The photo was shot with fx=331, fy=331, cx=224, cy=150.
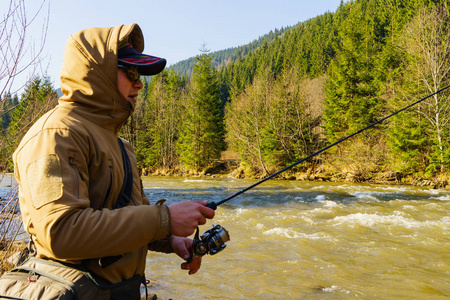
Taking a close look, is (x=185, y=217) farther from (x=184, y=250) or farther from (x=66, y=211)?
(x=184, y=250)

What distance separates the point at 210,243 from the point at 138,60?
1224 millimetres

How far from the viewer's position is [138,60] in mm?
1715

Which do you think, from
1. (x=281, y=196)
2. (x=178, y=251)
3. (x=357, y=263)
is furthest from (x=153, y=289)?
(x=281, y=196)

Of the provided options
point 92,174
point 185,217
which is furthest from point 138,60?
point 185,217

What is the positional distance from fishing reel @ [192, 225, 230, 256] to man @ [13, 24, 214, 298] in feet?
1.55

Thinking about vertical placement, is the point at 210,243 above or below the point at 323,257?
above

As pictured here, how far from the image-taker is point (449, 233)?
8.44m

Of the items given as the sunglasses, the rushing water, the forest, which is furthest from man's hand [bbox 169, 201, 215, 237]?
the rushing water

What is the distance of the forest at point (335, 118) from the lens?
64.0 ft

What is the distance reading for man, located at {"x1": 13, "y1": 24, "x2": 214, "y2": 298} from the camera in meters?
1.24

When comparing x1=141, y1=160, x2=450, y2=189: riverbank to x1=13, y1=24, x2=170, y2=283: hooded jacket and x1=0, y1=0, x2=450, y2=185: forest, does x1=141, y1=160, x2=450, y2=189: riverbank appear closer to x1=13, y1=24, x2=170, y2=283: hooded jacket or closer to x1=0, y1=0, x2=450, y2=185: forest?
x1=0, y1=0, x2=450, y2=185: forest

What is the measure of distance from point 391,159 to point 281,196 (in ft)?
31.9

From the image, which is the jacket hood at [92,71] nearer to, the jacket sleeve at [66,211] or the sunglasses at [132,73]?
the sunglasses at [132,73]

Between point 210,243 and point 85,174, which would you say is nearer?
point 85,174
